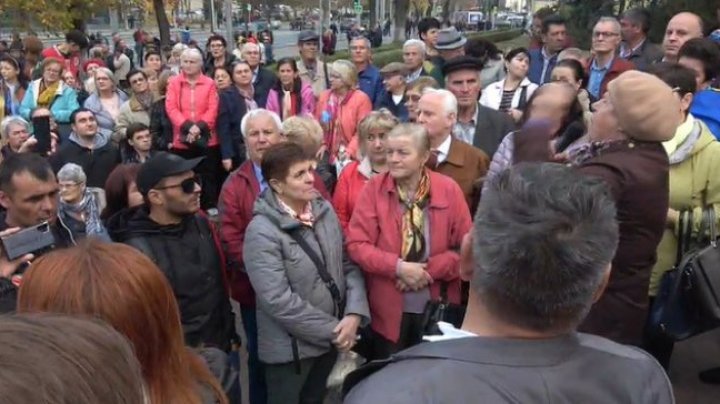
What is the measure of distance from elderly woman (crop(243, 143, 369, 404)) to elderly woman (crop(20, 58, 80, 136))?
4272 mm

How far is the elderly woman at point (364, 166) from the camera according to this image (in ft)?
13.1

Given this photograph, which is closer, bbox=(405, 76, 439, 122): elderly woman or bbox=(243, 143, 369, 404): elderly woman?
bbox=(243, 143, 369, 404): elderly woman

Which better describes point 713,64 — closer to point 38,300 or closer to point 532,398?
point 532,398

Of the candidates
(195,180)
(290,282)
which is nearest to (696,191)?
(290,282)

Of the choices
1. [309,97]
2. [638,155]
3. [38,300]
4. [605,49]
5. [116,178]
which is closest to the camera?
[38,300]

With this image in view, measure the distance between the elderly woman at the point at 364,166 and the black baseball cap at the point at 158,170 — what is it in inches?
40.0

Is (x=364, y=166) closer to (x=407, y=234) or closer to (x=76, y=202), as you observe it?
(x=407, y=234)

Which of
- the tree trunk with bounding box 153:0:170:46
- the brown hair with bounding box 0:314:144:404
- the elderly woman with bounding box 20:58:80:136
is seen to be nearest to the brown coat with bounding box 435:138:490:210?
the brown hair with bounding box 0:314:144:404

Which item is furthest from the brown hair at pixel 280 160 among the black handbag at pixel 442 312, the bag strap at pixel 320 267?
the black handbag at pixel 442 312

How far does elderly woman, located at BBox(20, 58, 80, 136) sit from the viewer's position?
685cm

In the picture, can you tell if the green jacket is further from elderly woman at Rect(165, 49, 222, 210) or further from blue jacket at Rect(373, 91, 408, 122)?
elderly woman at Rect(165, 49, 222, 210)

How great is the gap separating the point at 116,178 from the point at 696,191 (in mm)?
3015

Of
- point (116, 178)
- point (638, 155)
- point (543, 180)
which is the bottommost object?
point (116, 178)

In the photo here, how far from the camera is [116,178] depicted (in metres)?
3.72
